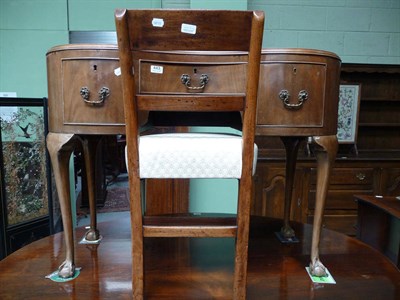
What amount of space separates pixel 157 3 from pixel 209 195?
1.59 meters

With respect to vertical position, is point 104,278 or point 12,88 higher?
point 12,88

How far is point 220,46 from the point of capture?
0.83 meters

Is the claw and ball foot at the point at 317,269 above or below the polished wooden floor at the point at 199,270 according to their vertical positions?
above

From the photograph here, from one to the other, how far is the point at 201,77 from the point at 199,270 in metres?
0.72

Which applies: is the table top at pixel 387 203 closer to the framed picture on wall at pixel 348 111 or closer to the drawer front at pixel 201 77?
the framed picture on wall at pixel 348 111

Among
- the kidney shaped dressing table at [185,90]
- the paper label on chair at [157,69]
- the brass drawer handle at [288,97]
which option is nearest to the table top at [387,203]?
the kidney shaped dressing table at [185,90]

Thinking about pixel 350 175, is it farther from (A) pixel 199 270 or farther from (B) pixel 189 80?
(B) pixel 189 80

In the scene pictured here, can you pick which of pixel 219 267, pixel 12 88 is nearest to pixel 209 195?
pixel 219 267

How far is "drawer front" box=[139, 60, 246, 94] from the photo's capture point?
3.24ft

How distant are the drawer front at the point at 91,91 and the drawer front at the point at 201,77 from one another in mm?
157

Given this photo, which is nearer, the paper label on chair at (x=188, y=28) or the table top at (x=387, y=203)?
the paper label on chair at (x=188, y=28)

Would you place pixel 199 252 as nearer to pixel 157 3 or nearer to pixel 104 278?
pixel 104 278

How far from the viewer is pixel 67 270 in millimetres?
1105

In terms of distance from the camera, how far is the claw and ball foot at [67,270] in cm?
110
